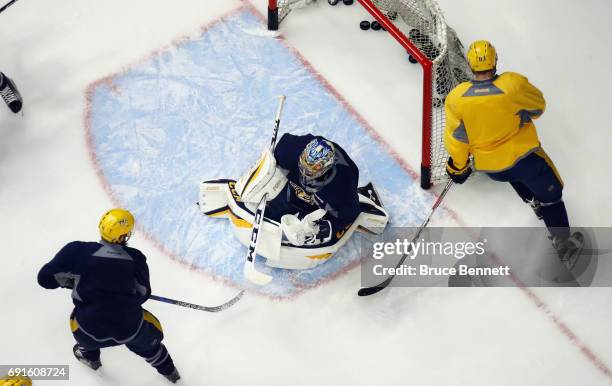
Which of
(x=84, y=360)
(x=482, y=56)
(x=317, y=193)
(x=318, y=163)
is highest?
(x=482, y=56)

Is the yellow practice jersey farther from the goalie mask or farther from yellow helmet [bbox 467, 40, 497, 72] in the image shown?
the goalie mask

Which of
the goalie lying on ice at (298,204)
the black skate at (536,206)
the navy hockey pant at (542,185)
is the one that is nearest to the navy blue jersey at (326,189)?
the goalie lying on ice at (298,204)

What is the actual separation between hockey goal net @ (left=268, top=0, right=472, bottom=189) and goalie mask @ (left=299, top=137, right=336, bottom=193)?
70 centimetres

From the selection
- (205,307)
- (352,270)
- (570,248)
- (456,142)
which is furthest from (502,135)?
(205,307)

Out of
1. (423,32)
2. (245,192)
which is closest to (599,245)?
(423,32)

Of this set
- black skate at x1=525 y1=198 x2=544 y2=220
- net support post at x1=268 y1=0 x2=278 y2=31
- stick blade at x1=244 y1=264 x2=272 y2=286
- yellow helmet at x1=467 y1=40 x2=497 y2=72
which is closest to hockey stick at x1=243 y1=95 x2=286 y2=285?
stick blade at x1=244 y1=264 x2=272 y2=286

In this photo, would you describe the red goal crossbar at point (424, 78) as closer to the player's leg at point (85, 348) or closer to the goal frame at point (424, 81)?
the goal frame at point (424, 81)

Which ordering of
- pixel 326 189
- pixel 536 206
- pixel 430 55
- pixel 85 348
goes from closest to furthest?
pixel 85 348
pixel 326 189
pixel 536 206
pixel 430 55

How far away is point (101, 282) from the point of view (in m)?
3.78

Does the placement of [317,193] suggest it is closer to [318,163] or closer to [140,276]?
[318,163]

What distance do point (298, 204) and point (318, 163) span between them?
503mm

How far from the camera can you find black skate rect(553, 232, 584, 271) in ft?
15.4

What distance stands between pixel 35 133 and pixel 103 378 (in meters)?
1.64

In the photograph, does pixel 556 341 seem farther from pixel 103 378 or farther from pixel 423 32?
pixel 103 378
